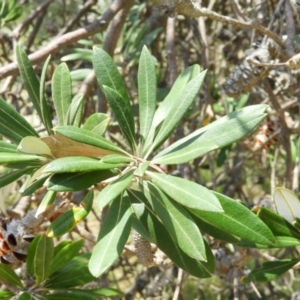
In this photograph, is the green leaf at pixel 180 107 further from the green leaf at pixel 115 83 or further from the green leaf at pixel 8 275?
the green leaf at pixel 8 275

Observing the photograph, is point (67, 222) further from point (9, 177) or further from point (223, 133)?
point (223, 133)

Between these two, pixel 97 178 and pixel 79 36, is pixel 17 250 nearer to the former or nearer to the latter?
pixel 97 178

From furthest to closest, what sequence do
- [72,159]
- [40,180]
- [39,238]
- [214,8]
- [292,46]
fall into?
[214,8]
[292,46]
[39,238]
[40,180]
[72,159]

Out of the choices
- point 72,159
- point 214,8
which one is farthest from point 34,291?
point 214,8

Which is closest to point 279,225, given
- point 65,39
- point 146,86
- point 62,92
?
point 146,86

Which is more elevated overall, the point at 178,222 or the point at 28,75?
the point at 28,75

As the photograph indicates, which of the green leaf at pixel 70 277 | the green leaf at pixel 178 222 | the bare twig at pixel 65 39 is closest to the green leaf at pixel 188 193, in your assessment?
the green leaf at pixel 178 222

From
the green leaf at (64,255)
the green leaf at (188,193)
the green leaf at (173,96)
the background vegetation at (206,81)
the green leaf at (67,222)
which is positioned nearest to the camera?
the green leaf at (188,193)
